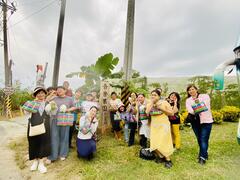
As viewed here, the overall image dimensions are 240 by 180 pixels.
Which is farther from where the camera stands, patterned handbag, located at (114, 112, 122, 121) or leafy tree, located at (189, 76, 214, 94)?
leafy tree, located at (189, 76, 214, 94)

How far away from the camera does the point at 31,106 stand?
2.76 metres

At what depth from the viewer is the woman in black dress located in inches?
110

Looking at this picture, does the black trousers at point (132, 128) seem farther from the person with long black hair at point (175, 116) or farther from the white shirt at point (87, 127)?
the white shirt at point (87, 127)

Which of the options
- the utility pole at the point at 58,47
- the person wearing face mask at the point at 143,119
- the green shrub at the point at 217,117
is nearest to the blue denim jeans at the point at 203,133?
the person wearing face mask at the point at 143,119

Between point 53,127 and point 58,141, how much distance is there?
0.33 meters

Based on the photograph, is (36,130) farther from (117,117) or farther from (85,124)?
(117,117)

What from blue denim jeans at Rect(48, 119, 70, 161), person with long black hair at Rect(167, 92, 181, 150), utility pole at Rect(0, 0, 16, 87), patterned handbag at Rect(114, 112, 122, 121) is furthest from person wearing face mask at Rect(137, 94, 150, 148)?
utility pole at Rect(0, 0, 16, 87)

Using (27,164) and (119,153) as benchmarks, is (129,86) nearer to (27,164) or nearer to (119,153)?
(119,153)

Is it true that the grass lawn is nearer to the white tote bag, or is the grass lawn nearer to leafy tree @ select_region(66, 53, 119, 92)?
the white tote bag

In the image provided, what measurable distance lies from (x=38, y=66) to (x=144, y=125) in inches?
223

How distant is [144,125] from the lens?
371cm

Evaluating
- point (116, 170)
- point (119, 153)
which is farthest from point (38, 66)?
point (116, 170)

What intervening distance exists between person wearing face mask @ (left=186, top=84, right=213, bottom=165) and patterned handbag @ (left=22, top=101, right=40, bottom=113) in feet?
9.66

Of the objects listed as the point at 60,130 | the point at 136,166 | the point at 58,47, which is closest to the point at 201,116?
the point at 136,166
